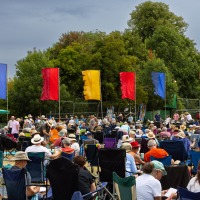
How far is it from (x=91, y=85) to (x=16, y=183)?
21.9 m

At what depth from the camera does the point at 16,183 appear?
8.59m

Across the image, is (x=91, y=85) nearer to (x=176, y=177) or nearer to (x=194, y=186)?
(x=176, y=177)

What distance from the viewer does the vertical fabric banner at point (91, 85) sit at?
30188 millimetres

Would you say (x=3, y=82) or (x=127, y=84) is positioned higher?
(x=127, y=84)

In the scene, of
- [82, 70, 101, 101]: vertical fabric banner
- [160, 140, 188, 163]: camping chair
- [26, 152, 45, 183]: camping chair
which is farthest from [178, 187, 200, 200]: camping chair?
[82, 70, 101, 101]: vertical fabric banner

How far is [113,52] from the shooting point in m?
48.3

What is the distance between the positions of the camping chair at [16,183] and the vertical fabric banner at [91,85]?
2153 cm

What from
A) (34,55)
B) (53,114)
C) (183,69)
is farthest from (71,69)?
(183,69)

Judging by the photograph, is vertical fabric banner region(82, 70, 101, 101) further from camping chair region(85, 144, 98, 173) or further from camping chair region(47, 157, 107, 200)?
camping chair region(47, 157, 107, 200)

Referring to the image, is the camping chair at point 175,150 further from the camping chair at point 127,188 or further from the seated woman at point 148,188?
the camping chair at point 127,188

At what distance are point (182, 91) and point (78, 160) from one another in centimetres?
5866

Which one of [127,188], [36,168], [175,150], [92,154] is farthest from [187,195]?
[92,154]

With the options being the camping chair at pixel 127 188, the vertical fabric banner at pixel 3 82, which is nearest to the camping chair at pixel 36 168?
the camping chair at pixel 127 188

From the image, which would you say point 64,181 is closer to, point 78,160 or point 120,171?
point 78,160
